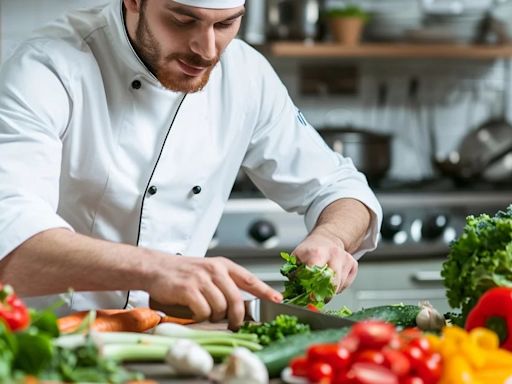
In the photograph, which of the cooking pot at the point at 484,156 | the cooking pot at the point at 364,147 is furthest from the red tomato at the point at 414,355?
the cooking pot at the point at 484,156

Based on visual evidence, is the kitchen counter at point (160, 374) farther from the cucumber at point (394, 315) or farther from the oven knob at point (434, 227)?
the oven knob at point (434, 227)

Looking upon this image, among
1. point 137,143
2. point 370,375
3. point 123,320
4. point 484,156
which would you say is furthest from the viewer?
point 484,156

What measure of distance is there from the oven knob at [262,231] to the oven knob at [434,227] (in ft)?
2.06

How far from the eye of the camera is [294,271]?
2352mm

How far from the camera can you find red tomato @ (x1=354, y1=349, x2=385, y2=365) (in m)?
1.60

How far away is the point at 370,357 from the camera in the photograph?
160cm

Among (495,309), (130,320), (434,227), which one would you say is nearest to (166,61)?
(130,320)

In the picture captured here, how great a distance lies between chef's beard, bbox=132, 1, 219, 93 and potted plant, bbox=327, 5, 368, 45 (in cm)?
228

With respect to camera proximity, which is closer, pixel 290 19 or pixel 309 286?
pixel 309 286

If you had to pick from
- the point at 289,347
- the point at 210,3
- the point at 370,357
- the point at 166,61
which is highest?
the point at 210,3

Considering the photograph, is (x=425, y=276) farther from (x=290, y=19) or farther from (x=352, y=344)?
(x=352, y=344)

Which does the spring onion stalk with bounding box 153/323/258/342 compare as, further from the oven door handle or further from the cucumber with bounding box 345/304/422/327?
the oven door handle

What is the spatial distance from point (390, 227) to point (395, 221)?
0.15 ft

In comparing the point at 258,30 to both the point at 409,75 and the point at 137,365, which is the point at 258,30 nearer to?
the point at 409,75
